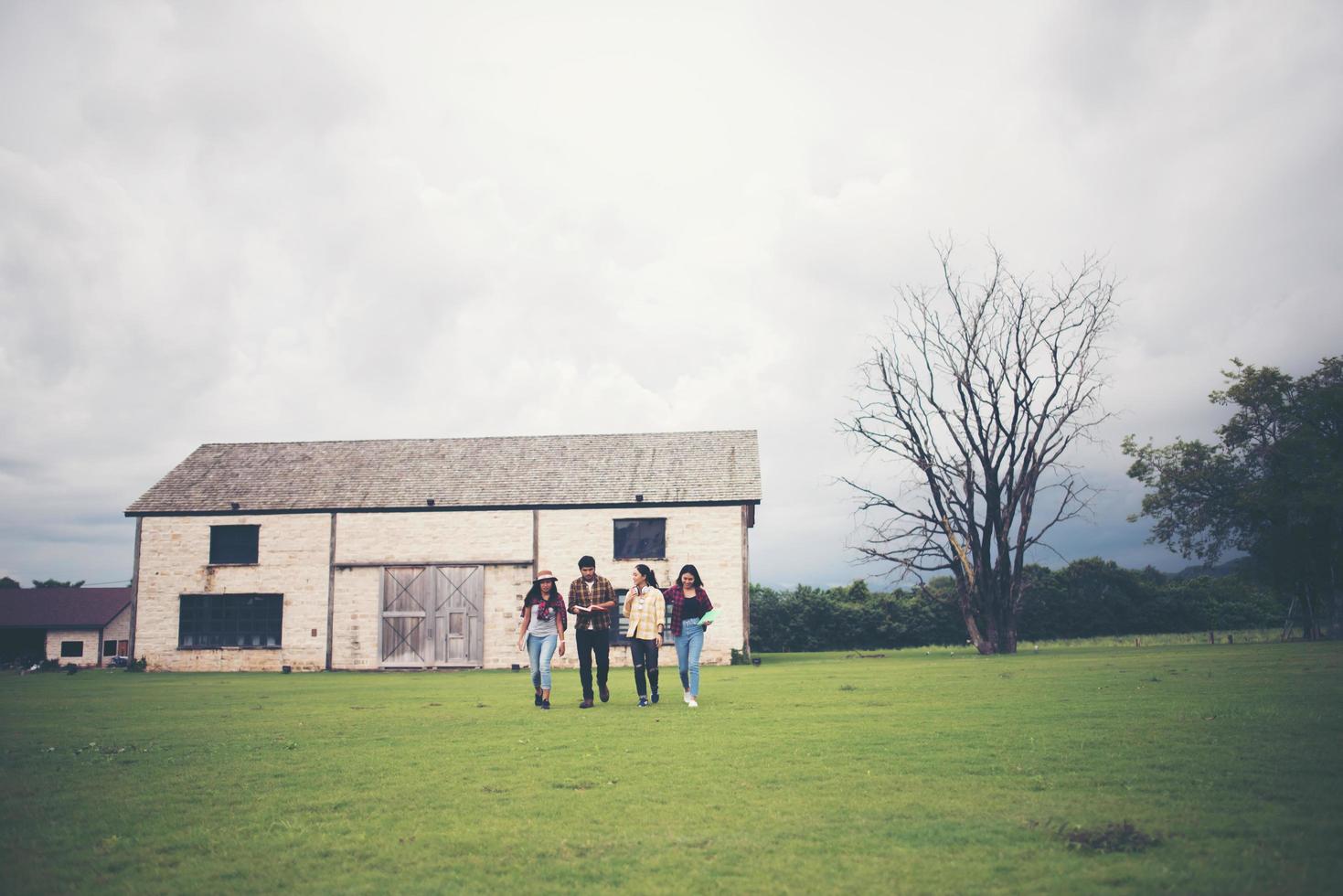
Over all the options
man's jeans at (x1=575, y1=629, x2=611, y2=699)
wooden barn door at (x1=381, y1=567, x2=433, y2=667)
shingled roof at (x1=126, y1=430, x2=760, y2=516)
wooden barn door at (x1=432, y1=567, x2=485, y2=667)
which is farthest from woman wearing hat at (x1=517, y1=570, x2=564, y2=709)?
wooden barn door at (x1=381, y1=567, x2=433, y2=667)

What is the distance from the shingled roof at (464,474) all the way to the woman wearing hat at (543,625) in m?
17.3

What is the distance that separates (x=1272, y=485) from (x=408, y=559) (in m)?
32.3

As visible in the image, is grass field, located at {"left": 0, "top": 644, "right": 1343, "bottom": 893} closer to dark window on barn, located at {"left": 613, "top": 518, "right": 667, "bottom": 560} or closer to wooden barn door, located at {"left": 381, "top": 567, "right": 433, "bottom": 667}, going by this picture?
wooden barn door, located at {"left": 381, "top": 567, "right": 433, "bottom": 667}

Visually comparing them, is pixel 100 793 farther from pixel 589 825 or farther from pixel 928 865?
pixel 928 865

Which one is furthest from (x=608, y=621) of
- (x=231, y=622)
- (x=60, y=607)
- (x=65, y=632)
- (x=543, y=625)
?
(x=60, y=607)

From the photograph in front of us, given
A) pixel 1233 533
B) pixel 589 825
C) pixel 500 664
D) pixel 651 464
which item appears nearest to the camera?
pixel 589 825

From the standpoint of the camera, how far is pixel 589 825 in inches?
206

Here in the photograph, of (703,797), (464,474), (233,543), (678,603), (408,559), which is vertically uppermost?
(464,474)

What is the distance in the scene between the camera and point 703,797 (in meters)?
5.86

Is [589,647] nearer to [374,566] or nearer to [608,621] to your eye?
[608,621]

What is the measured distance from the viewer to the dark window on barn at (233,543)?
30500 mm

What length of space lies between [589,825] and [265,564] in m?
28.7

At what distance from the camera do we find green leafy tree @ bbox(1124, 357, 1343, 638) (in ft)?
106

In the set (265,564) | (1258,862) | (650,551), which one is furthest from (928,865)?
(265,564)
